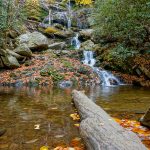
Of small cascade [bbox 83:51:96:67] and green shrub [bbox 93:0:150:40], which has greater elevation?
green shrub [bbox 93:0:150:40]

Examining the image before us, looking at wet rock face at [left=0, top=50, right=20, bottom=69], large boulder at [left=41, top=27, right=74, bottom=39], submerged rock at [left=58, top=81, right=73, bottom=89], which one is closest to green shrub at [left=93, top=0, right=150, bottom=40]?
submerged rock at [left=58, top=81, right=73, bottom=89]

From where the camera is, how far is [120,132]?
164 inches

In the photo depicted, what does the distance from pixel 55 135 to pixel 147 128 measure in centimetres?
174

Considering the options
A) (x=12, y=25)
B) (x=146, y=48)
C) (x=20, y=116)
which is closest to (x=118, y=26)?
(x=146, y=48)

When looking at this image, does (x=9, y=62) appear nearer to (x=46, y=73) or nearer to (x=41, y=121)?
(x=46, y=73)

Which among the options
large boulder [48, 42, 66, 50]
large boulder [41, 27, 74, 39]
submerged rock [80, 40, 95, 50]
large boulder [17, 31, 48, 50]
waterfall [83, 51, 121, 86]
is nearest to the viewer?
waterfall [83, 51, 121, 86]

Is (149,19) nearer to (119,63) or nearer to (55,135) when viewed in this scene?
(119,63)

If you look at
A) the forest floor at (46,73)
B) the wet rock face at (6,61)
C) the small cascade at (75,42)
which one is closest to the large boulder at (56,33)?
the small cascade at (75,42)

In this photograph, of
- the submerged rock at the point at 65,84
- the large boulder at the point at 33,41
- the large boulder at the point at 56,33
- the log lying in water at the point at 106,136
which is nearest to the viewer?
the log lying in water at the point at 106,136

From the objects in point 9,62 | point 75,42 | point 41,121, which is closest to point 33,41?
point 9,62

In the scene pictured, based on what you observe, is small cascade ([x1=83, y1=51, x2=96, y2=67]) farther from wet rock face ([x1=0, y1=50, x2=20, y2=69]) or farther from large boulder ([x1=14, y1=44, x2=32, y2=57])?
wet rock face ([x1=0, y1=50, x2=20, y2=69])

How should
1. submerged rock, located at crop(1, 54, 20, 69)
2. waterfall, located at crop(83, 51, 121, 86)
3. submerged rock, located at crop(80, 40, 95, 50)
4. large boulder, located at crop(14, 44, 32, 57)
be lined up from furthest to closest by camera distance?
submerged rock, located at crop(80, 40, 95, 50)
large boulder, located at crop(14, 44, 32, 57)
submerged rock, located at crop(1, 54, 20, 69)
waterfall, located at crop(83, 51, 121, 86)

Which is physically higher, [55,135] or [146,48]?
[146,48]

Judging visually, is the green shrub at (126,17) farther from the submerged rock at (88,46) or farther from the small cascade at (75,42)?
the small cascade at (75,42)
